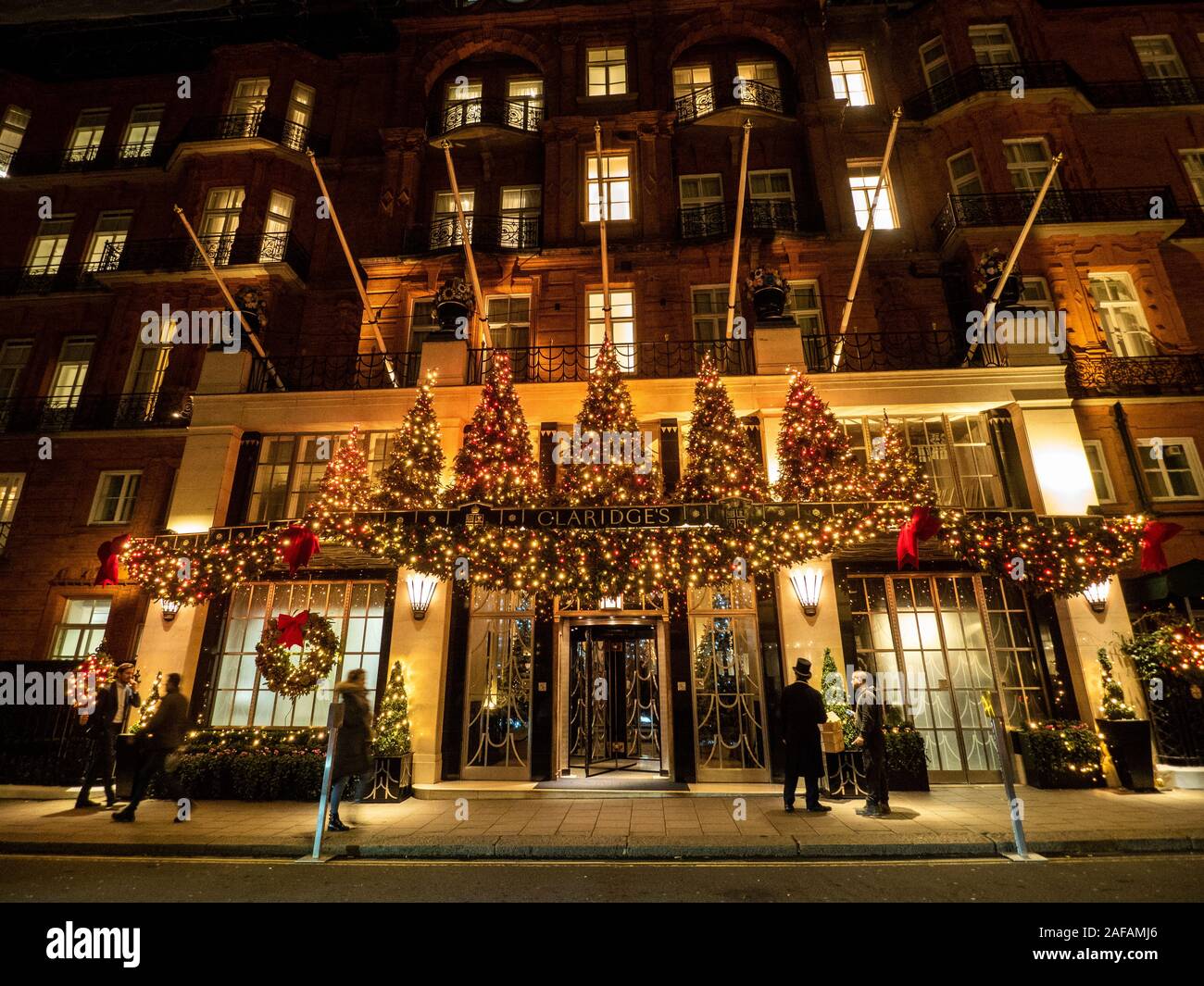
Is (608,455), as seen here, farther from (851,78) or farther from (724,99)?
(851,78)

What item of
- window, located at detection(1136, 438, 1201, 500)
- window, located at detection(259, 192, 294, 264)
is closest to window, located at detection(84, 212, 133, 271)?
window, located at detection(259, 192, 294, 264)

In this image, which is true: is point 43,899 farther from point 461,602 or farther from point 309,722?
point 461,602

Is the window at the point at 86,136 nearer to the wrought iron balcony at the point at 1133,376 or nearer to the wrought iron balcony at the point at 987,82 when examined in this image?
the wrought iron balcony at the point at 987,82

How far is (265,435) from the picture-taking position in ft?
43.5

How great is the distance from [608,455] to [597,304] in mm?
6008

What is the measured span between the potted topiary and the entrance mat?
281 inches

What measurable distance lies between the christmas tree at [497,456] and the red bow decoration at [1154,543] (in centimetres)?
1033

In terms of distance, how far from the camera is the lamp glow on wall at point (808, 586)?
1087 cm

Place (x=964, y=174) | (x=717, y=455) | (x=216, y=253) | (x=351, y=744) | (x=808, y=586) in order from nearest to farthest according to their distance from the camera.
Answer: (x=351, y=744) < (x=717, y=455) < (x=808, y=586) < (x=964, y=174) < (x=216, y=253)

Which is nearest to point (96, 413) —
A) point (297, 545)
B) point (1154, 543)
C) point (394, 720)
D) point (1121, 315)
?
point (297, 545)

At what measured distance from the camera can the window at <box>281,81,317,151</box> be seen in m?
17.7

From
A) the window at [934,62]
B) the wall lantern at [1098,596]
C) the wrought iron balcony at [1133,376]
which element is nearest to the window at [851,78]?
the window at [934,62]

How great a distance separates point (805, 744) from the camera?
8.41m

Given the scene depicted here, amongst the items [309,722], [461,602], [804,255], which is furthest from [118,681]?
[804,255]
